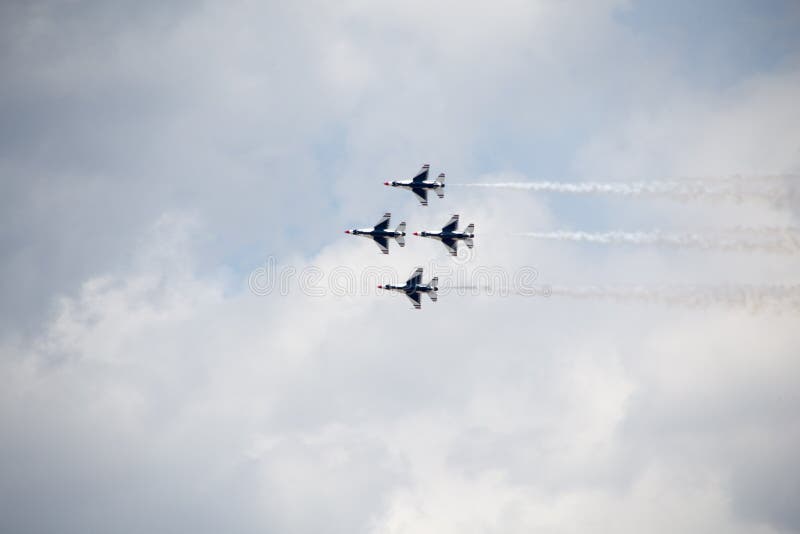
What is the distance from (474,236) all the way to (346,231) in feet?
47.1

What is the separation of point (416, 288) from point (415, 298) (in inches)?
51.7

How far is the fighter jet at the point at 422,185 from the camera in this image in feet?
323

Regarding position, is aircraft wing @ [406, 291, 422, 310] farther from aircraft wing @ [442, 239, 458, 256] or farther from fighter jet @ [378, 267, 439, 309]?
aircraft wing @ [442, 239, 458, 256]

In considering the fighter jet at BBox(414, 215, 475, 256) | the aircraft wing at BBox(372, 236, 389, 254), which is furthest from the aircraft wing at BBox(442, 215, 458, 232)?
the aircraft wing at BBox(372, 236, 389, 254)

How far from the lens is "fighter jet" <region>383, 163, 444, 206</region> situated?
323 ft

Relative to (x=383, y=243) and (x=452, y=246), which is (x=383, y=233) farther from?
(x=452, y=246)

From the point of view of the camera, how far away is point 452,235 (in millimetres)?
99562

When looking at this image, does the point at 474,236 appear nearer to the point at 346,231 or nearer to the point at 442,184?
the point at 442,184

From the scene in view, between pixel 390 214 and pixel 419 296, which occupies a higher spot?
pixel 390 214

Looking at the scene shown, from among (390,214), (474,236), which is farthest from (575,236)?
(390,214)

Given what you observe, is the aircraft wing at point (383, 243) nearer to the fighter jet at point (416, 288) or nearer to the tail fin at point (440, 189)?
the fighter jet at point (416, 288)

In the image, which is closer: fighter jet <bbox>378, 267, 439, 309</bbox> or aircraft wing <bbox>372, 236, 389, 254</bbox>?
fighter jet <bbox>378, 267, 439, 309</bbox>

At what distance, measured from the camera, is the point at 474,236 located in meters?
98.6

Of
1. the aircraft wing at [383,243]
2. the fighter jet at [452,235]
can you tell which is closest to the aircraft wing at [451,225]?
the fighter jet at [452,235]
